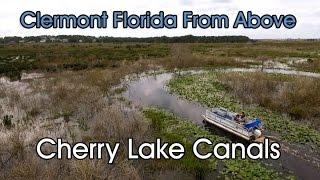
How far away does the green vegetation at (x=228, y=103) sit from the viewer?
1802cm

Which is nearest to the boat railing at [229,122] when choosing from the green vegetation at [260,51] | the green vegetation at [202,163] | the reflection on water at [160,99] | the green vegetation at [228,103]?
the green vegetation at [202,163]

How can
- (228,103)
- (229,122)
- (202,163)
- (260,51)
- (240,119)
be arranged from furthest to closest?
1. (260,51)
2. (228,103)
3. (229,122)
4. (240,119)
5. (202,163)

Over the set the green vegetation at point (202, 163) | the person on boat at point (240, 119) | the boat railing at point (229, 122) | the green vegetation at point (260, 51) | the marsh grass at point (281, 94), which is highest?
the green vegetation at point (260, 51)

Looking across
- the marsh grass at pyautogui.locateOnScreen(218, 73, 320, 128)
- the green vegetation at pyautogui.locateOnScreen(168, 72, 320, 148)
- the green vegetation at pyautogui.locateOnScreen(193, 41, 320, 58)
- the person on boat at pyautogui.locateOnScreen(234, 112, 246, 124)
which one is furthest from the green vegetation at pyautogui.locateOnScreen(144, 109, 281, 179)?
the green vegetation at pyautogui.locateOnScreen(193, 41, 320, 58)

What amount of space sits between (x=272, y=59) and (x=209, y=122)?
40.3m

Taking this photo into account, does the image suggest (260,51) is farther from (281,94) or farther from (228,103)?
(228,103)

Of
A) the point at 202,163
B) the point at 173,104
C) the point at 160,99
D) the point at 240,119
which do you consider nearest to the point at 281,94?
the point at 173,104

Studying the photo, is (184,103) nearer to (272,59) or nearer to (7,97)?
(7,97)

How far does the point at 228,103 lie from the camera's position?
2503 centimetres

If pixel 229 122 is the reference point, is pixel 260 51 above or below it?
above

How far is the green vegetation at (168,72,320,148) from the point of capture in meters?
18.0

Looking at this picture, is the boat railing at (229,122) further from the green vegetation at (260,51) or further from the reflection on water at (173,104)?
the green vegetation at (260,51)

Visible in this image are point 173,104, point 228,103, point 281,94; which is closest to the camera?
point 228,103

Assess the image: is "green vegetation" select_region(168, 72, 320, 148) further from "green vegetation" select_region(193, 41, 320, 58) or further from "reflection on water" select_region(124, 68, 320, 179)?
"green vegetation" select_region(193, 41, 320, 58)
